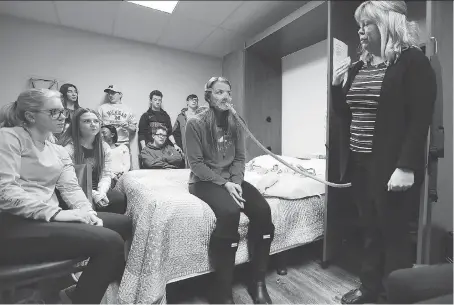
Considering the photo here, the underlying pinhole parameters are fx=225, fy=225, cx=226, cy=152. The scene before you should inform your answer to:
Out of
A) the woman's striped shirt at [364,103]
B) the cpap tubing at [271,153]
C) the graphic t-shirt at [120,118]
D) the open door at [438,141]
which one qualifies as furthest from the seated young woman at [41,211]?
the open door at [438,141]

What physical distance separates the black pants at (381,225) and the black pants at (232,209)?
30 centimetres

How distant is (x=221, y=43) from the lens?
667mm

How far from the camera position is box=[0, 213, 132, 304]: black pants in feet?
1.87

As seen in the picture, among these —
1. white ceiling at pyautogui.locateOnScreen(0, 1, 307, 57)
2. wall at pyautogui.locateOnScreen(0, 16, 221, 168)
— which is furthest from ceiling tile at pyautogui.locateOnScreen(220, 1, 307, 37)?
wall at pyautogui.locateOnScreen(0, 16, 221, 168)

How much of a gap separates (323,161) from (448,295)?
1.47 ft

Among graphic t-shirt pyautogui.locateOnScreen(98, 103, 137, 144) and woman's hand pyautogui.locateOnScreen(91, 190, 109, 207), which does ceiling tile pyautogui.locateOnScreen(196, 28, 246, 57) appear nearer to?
graphic t-shirt pyautogui.locateOnScreen(98, 103, 137, 144)

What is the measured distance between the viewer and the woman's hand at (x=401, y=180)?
589 mm

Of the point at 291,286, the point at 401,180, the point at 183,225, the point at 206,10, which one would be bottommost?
the point at 291,286

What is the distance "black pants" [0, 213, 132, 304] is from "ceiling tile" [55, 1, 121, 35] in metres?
0.51

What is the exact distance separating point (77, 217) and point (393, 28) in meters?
1.01

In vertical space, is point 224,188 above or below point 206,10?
below

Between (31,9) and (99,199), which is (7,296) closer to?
(99,199)

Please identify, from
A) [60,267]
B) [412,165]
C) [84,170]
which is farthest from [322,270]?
[84,170]

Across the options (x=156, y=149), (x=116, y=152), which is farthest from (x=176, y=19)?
(x=116, y=152)
